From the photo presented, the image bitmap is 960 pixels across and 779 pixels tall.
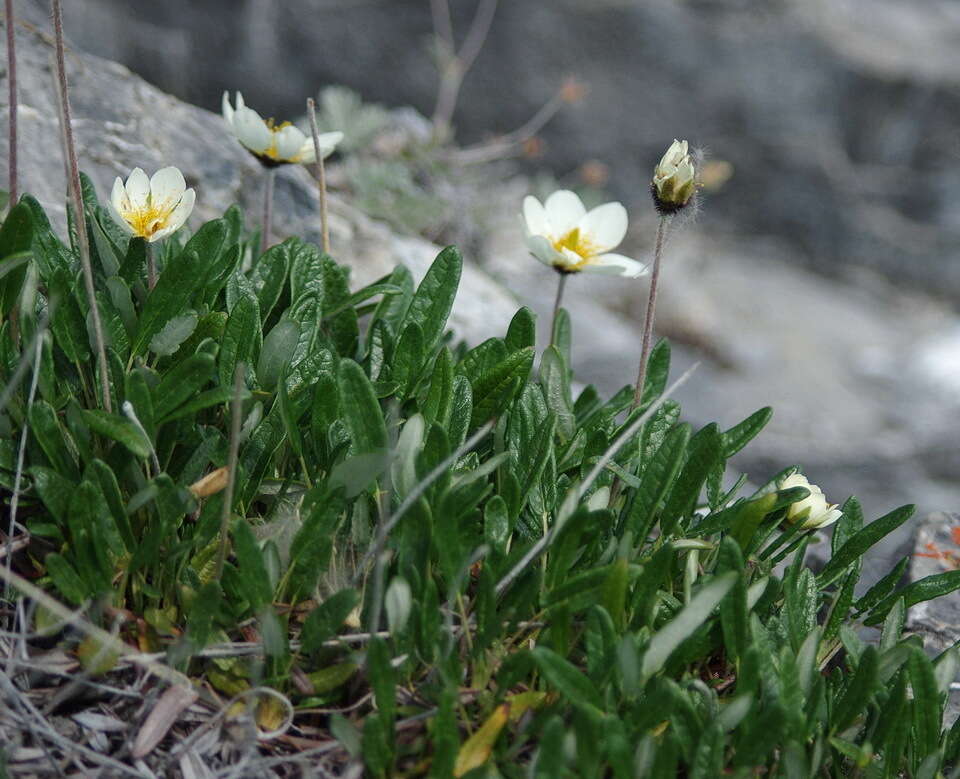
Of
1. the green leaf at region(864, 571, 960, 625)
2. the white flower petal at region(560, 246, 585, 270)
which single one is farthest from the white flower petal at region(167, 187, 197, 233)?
the green leaf at region(864, 571, 960, 625)

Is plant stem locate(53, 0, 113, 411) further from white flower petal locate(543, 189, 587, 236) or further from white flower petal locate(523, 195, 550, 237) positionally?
white flower petal locate(543, 189, 587, 236)

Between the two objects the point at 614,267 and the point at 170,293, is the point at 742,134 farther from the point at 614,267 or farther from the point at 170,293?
the point at 170,293

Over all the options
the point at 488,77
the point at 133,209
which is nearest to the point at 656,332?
the point at 488,77

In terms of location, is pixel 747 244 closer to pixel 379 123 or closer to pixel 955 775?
pixel 379 123

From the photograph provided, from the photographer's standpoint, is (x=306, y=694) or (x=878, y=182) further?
(x=878, y=182)

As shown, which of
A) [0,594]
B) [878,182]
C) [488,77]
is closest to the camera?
[0,594]

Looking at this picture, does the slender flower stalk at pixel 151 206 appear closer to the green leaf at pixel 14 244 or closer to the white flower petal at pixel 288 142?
the green leaf at pixel 14 244
